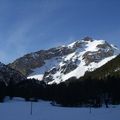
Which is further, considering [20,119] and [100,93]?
[100,93]

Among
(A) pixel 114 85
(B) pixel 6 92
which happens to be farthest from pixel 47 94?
(A) pixel 114 85

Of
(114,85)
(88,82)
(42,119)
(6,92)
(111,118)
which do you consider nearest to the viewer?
(42,119)

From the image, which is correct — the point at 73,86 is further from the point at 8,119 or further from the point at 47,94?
the point at 8,119

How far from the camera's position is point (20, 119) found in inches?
1797

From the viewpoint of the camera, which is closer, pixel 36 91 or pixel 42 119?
pixel 42 119

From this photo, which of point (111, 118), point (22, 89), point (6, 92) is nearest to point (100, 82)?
point (6, 92)

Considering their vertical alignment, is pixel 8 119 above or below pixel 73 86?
below

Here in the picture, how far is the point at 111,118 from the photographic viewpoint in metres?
48.9

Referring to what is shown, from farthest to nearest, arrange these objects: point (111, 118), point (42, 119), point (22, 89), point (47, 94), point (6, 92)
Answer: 1. point (22, 89)
2. point (47, 94)
3. point (6, 92)
4. point (111, 118)
5. point (42, 119)

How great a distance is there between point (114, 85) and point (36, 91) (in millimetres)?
57304

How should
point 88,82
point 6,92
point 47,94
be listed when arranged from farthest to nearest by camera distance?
point 47,94 → point 6,92 → point 88,82

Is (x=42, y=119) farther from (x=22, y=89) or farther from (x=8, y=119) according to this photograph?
(x=22, y=89)

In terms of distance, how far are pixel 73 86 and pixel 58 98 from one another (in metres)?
7.35

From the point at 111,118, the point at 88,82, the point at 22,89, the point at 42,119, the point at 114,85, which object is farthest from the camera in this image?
the point at 22,89
